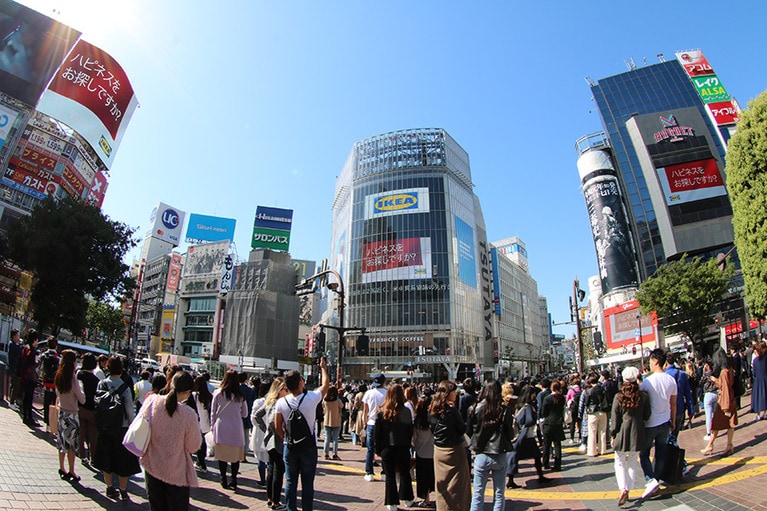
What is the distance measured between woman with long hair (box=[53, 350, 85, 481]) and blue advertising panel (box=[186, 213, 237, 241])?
8440 centimetres

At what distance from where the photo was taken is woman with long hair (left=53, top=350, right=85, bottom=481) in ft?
19.9

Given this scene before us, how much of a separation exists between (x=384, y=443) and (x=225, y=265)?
69110 mm

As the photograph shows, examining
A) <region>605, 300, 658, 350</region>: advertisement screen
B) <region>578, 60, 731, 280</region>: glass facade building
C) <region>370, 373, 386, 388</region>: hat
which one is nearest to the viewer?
<region>370, 373, 386, 388</region>: hat

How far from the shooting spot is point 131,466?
5652 millimetres

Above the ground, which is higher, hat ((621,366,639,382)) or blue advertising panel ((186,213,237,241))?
blue advertising panel ((186,213,237,241))

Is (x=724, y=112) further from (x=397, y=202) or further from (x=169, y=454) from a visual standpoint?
(x=169, y=454)

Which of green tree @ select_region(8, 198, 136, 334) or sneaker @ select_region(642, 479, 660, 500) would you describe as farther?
green tree @ select_region(8, 198, 136, 334)

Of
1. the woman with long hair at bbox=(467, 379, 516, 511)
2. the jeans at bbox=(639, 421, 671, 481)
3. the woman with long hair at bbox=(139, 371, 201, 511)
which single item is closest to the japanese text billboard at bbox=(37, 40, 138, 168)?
the woman with long hair at bbox=(139, 371, 201, 511)

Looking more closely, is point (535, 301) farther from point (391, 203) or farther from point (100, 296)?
point (100, 296)

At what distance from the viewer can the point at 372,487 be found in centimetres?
756

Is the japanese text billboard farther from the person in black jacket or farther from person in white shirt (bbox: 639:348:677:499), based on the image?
person in white shirt (bbox: 639:348:677:499)

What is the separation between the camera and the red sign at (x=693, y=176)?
5116 cm

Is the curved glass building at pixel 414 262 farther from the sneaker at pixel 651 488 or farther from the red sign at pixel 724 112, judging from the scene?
the sneaker at pixel 651 488

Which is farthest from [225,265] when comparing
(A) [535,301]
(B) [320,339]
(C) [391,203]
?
(A) [535,301]
